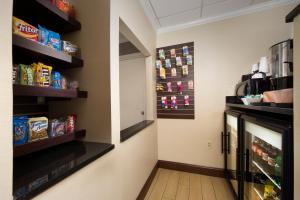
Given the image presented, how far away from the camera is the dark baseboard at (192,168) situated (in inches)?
81.0

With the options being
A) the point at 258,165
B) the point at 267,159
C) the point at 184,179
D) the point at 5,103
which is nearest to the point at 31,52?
the point at 5,103

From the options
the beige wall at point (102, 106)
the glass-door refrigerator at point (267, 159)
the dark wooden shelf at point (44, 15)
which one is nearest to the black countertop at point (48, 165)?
the beige wall at point (102, 106)

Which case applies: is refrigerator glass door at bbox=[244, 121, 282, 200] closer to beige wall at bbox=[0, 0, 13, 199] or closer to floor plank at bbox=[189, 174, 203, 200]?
floor plank at bbox=[189, 174, 203, 200]

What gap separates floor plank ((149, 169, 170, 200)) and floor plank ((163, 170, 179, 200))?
5 centimetres

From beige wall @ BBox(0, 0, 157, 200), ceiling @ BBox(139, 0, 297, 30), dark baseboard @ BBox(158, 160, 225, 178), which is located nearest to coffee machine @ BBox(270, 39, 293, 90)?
ceiling @ BBox(139, 0, 297, 30)

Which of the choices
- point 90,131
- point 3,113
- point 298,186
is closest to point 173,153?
point 90,131

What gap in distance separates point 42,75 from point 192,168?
7.39 feet

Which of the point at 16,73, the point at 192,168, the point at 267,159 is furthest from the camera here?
the point at 192,168

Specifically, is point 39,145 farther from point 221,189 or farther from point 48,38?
point 221,189

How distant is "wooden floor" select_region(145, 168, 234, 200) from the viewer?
1671 mm

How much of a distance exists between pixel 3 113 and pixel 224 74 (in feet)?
7.44

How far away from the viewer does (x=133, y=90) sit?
266 centimetres

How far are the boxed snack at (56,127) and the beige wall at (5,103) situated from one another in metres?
0.42

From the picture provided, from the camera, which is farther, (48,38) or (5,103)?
(48,38)
